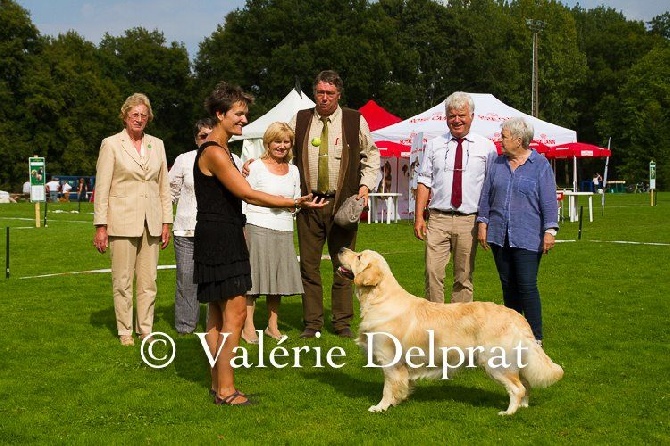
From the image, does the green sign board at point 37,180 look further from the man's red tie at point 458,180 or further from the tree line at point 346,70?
the tree line at point 346,70

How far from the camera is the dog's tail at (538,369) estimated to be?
17.7 ft

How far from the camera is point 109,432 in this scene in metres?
5.26

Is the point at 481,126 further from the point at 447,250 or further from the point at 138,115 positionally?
the point at 138,115

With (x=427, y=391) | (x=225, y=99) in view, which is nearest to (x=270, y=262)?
(x=427, y=391)

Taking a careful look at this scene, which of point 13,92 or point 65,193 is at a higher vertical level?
point 13,92

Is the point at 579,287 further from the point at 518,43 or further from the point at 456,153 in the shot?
the point at 518,43

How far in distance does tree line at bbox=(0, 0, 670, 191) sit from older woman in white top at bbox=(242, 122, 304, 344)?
49.8m

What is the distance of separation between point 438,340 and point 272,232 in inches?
112

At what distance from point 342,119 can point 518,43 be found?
7333cm

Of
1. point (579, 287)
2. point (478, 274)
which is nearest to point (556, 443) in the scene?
point (579, 287)

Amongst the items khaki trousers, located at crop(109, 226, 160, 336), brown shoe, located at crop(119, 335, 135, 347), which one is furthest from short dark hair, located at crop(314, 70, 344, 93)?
brown shoe, located at crop(119, 335, 135, 347)

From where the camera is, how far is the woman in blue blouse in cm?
655

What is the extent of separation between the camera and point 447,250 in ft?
23.5

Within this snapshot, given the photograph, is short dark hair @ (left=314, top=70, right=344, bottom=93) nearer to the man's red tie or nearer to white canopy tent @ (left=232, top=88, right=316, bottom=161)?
the man's red tie
